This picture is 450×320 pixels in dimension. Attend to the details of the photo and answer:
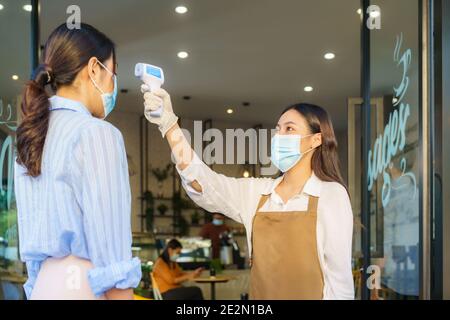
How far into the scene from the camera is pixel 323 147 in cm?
237

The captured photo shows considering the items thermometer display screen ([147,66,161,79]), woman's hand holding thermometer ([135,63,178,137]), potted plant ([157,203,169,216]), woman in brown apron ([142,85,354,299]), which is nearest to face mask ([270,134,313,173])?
woman in brown apron ([142,85,354,299])

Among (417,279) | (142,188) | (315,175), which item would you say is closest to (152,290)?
(142,188)

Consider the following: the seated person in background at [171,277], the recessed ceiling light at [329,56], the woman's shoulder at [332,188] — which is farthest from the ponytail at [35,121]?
the seated person in background at [171,277]

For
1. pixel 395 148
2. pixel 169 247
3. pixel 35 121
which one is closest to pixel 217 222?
pixel 395 148

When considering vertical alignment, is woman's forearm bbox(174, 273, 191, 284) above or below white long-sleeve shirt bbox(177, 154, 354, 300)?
below

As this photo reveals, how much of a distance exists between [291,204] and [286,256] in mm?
186

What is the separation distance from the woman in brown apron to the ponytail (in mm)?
417

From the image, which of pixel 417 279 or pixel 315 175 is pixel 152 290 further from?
pixel 315 175

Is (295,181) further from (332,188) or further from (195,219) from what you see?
(195,219)

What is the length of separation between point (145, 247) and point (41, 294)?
1390 millimetres

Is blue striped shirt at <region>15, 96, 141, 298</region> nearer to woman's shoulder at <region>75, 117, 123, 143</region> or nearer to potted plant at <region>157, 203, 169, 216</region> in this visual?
woman's shoulder at <region>75, 117, 123, 143</region>

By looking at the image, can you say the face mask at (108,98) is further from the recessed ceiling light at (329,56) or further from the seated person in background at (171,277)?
the seated person in background at (171,277)

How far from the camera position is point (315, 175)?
2350 millimetres

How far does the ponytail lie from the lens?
6.66 ft
